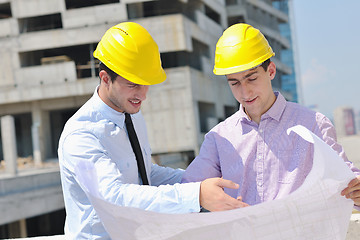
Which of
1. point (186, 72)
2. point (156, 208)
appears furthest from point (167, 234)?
point (186, 72)

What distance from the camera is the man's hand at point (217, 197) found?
187cm

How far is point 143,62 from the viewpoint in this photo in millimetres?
2391

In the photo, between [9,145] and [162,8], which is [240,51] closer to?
[9,145]

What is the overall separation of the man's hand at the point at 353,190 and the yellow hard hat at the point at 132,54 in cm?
108

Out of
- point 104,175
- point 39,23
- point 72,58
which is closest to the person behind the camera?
point 104,175

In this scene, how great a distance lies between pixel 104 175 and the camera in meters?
2.07

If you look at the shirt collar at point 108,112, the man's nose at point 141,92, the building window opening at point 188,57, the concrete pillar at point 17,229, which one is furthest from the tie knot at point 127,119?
the building window opening at point 188,57

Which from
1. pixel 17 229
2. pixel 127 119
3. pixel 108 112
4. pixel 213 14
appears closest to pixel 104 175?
pixel 108 112

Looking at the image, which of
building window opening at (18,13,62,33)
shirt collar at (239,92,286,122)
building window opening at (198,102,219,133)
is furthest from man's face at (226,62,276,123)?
building window opening at (198,102,219,133)

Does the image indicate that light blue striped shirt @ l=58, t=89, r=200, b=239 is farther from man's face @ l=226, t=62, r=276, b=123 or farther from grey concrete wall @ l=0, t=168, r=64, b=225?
grey concrete wall @ l=0, t=168, r=64, b=225

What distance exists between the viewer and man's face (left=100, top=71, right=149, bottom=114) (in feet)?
8.15

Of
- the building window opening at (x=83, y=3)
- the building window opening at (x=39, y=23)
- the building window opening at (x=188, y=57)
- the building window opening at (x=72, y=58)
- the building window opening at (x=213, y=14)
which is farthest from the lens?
the building window opening at (x=213, y=14)

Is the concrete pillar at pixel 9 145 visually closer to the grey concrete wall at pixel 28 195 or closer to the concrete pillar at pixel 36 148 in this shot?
the grey concrete wall at pixel 28 195

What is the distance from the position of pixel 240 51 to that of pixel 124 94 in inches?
26.8
